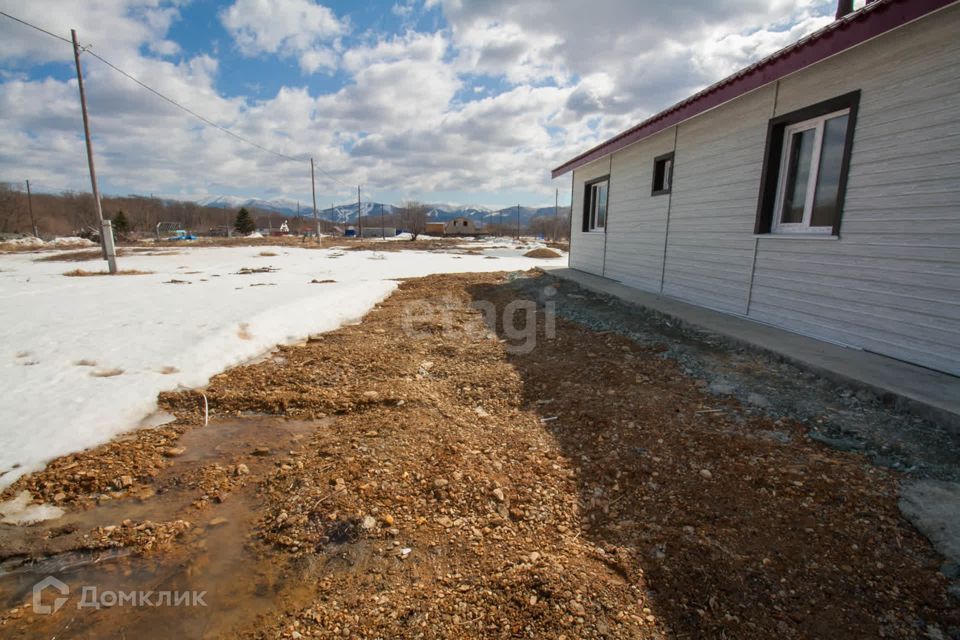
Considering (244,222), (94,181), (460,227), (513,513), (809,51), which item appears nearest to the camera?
(513,513)

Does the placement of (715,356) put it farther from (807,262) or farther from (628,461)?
(628,461)

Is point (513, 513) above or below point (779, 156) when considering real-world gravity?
below

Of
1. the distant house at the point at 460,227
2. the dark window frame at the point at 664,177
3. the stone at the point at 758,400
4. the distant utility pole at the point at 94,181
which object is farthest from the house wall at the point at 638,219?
the distant house at the point at 460,227

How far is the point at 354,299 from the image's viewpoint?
8398 millimetres

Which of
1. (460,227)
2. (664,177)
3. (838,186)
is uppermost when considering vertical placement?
(460,227)

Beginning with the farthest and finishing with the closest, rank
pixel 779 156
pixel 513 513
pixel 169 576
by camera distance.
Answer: pixel 779 156 → pixel 513 513 → pixel 169 576

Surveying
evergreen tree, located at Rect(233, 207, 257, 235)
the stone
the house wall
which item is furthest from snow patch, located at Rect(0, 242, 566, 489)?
evergreen tree, located at Rect(233, 207, 257, 235)

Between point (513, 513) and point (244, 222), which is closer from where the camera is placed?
point (513, 513)

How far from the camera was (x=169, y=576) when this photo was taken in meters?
1.96

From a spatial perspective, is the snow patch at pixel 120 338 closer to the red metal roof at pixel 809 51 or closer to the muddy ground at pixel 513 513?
the muddy ground at pixel 513 513

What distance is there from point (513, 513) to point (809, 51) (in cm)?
508

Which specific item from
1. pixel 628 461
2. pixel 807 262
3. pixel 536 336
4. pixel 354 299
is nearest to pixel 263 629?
pixel 628 461

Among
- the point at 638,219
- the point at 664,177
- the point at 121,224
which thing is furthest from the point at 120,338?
the point at 121,224

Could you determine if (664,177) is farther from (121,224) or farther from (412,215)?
(412,215)
